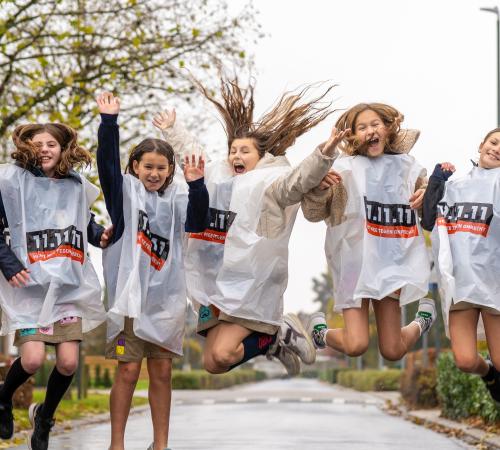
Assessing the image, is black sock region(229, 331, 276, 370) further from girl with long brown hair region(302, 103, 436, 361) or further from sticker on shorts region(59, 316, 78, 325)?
sticker on shorts region(59, 316, 78, 325)

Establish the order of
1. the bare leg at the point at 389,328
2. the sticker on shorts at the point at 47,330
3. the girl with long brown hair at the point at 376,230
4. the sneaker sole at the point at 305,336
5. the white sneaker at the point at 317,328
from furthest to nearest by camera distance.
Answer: the white sneaker at the point at 317,328, the sneaker sole at the point at 305,336, the bare leg at the point at 389,328, the girl with long brown hair at the point at 376,230, the sticker on shorts at the point at 47,330

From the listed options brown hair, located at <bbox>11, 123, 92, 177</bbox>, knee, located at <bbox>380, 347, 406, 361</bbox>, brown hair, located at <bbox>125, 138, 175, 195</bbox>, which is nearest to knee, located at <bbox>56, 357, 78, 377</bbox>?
brown hair, located at <bbox>11, 123, 92, 177</bbox>

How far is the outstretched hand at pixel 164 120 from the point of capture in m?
8.97

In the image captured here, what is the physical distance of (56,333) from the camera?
7727 mm

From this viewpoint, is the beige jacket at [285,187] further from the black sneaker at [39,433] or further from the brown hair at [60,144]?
the black sneaker at [39,433]

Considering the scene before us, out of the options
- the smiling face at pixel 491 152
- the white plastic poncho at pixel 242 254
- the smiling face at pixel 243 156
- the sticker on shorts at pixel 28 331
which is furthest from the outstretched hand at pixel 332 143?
the sticker on shorts at pixel 28 331

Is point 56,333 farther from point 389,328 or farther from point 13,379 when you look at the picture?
point 389,328

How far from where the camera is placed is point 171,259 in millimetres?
8234

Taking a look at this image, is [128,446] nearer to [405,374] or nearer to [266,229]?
[266,229]

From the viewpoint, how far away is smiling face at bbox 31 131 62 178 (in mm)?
7949

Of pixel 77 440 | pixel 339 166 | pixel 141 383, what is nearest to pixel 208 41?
pixel 77 440

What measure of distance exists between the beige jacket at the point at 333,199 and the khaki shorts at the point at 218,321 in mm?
828

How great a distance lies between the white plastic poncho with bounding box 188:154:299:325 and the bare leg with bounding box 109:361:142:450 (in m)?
0.68

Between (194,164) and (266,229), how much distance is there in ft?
2.50
